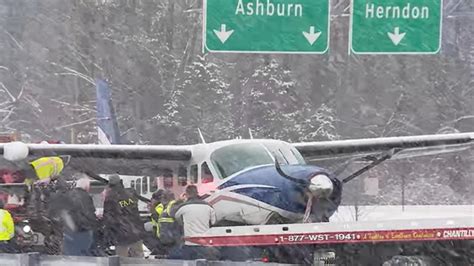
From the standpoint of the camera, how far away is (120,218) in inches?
377

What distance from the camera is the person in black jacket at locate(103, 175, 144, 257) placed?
31.3 feet

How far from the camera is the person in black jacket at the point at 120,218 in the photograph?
31.3 ft

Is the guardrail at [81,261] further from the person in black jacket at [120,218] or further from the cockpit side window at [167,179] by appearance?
the cockpit side window at [167,179]

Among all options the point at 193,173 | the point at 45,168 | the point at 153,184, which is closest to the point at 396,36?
the point at 193,173

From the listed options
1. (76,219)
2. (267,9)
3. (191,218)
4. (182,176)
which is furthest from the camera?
(182,176)

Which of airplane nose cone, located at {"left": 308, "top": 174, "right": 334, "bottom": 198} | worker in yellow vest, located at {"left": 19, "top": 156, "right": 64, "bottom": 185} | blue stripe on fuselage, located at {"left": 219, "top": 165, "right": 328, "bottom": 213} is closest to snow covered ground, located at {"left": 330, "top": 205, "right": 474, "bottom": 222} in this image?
blue stripe on fuselage, located at {"left": 219, "top": 165, "right": 328, "bottom": 213}

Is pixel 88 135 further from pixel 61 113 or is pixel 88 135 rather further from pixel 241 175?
pixel 241 175

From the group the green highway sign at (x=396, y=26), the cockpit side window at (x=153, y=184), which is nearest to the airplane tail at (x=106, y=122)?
the cockpit side window at (x=153, y=184)

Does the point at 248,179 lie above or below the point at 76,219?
above

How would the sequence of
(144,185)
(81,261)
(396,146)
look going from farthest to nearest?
(144,185), (396,146), (81,261)

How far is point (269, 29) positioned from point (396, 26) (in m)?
1.40

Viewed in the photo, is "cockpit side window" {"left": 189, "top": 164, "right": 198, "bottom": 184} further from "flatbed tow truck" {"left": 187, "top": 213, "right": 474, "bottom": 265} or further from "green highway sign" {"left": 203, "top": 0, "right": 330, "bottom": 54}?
"flatbed tow truck" {"left": 187, "top": 213, "right": 474, "bottom": 265}

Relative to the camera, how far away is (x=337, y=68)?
4197cm

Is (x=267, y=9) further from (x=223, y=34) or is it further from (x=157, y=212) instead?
(x=157, y=212)
